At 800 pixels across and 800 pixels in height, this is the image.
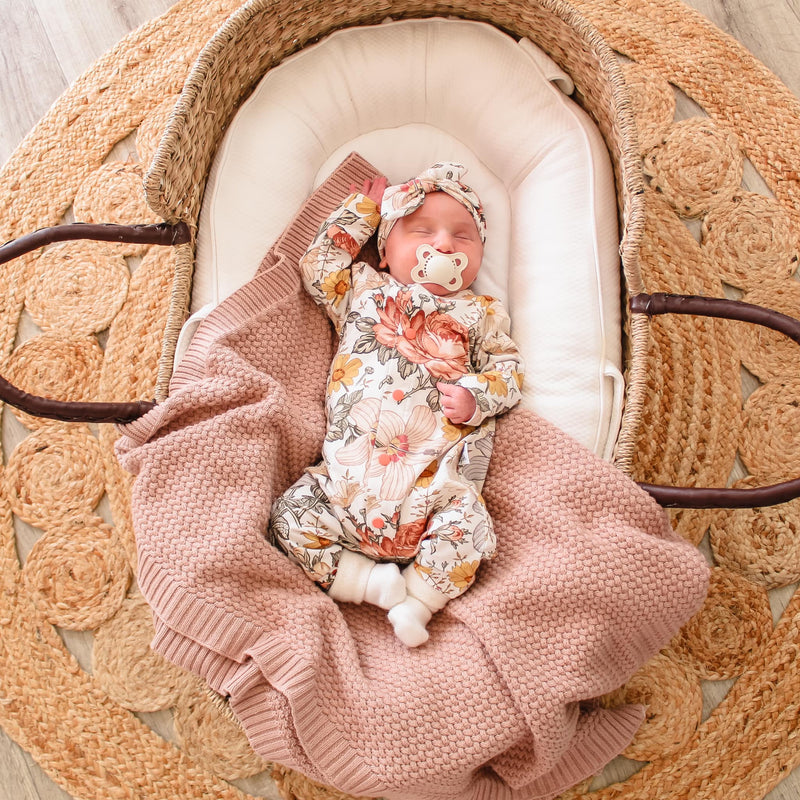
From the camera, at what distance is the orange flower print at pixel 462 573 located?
118cm

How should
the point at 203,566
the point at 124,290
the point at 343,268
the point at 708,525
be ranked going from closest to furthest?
the point at 203,566, the point at 343,268, the point at 708,525, the point at 124,290

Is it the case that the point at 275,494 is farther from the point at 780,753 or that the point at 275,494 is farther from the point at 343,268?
the point at 780,753

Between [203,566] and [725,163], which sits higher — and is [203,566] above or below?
below

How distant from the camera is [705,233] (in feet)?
5.24

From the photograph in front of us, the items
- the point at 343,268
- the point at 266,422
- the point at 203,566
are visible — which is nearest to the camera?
the point at 203,566

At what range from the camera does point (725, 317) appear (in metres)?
1.19

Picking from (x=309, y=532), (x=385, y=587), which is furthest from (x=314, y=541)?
(x=385, y=587)

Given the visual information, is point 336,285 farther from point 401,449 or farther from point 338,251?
point 401,449

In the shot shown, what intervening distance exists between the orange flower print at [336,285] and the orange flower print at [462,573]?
50 centimetres

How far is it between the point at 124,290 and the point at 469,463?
81 centimetres

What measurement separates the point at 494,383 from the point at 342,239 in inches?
14.2

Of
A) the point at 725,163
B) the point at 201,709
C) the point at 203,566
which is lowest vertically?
the point at 201,709

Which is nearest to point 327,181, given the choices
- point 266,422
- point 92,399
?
point 266,422

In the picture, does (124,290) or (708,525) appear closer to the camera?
(708,525)
